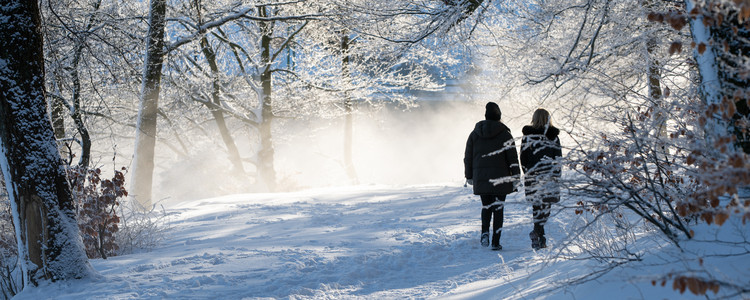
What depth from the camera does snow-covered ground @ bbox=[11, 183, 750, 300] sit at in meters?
3.18

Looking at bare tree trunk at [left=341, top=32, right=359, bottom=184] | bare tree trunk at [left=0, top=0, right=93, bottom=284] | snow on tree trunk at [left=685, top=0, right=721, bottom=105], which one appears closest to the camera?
snow on tree trunk at [left=685, top=0, right=721, bottom=105]

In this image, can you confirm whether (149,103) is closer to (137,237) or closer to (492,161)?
(137,237)

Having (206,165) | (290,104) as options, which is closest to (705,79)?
(290,104)

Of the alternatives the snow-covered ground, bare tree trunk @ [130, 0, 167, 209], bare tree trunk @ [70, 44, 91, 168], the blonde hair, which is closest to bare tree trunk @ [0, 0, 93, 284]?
the snow-covered ground

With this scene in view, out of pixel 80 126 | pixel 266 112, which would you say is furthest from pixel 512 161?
pixel 266 112

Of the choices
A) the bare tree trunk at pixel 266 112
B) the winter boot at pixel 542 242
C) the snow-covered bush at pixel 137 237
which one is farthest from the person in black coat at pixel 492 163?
the bare tree trunk at pixel 266 112

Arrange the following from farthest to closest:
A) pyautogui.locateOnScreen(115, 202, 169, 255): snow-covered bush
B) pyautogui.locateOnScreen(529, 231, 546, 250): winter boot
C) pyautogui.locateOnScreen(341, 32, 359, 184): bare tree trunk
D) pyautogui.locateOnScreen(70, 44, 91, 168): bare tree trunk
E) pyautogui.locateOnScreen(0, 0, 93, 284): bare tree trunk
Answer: pyautogui.locateOnScreen(341, 32, 359, 184): bare tree trunk
pyautogui.locateOnScreen(70, 44, 91, 168): bare tree trunk
pyautogui.locateOnScreen(115, 202, 169, 255): snow-covered bush
pyautogui.locateOnScreen(529, 231, 546, 250): winter boot
pyautogui.locateOnScreen(0, 0, 93, 284): bare tree trunk

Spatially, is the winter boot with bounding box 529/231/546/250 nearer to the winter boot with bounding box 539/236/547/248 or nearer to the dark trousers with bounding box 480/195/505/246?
the winter boot with bounding box 539/236/547/248

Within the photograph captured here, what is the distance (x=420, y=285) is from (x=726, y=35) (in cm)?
315

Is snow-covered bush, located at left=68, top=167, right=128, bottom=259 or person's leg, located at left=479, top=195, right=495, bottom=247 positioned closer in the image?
snow-covered bush, located at left=68, top=167, right=128, bottom=259

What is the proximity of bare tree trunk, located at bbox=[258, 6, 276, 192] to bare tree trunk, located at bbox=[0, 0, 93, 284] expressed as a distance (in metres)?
11.9

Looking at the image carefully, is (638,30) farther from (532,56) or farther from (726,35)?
(726,35)

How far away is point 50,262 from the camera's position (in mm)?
4715

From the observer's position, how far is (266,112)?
55.6 ft
